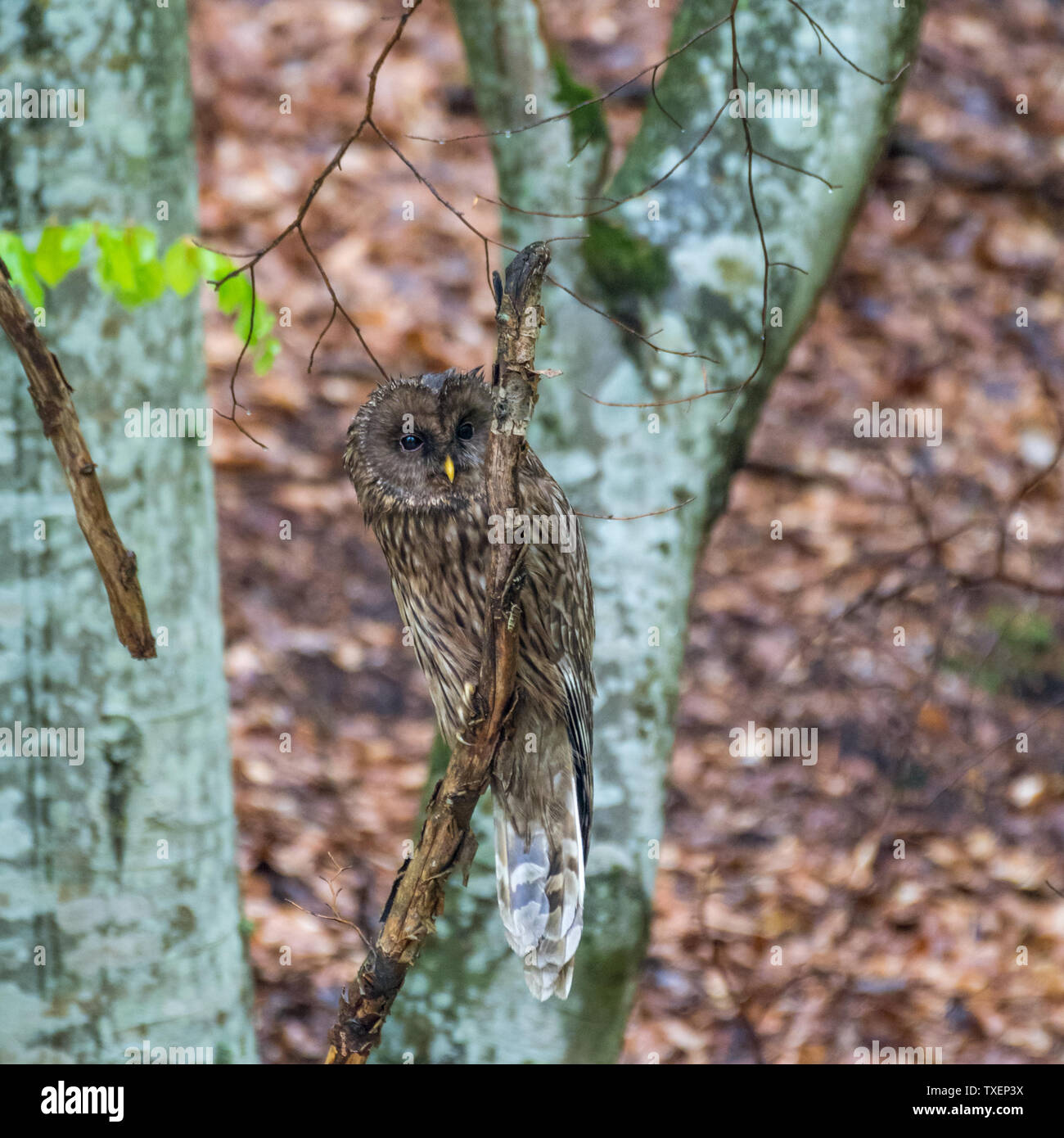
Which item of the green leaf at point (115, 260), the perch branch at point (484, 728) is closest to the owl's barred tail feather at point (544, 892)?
the perch branch at point (484, 728)

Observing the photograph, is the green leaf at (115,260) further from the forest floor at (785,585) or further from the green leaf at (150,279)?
the forest floor at (785,585)

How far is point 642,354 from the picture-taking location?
295 centimetres

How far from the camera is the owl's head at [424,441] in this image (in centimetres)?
207

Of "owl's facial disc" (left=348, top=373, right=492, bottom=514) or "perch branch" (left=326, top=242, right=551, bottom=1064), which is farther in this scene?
"owl's facial disc" (left=348, top=373, right=492, bottom=514)

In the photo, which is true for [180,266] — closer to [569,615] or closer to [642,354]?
[569,615]

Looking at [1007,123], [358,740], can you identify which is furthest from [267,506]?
[1007,123]

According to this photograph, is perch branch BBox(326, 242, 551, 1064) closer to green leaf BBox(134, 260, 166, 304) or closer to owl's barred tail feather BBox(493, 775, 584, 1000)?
owl's barred tail feather BBox(493, 775, 584, 1000)

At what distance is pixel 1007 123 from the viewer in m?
6.40

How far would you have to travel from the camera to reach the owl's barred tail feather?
224 cm

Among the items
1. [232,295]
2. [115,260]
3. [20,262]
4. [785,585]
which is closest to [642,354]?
[232,295]

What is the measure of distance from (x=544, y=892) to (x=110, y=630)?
3.90ft

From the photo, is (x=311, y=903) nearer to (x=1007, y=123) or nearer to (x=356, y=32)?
(x=356, y=32)

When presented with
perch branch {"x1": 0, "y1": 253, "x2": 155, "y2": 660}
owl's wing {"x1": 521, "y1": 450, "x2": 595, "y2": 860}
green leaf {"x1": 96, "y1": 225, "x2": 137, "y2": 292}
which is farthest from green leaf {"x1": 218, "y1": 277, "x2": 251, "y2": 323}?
owl's wing {"x1": 521, "y1": 450, "x2": 595, "y2": 860}

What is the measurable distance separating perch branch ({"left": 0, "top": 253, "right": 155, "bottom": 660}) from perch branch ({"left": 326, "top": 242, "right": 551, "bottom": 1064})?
56 centimetres
